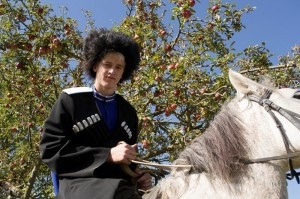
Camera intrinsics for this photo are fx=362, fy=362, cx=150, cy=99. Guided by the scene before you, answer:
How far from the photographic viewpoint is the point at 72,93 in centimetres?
301

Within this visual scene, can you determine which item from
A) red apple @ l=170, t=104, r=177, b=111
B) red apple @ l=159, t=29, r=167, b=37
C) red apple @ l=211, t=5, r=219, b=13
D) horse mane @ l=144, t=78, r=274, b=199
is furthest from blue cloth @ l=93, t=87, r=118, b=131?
red apple @ l=211, t=5, r=219, b=13

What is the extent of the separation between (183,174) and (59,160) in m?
0.92

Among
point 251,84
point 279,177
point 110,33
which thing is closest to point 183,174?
point 279,177

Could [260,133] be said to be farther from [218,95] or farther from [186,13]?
[186,13]

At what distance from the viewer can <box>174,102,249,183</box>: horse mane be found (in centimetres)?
257

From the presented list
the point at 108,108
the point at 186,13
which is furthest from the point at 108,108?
the point at 186,13

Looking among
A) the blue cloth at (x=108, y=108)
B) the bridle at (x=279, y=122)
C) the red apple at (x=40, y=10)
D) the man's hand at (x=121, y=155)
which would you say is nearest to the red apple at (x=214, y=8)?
the red apple at (x=40, y=10)

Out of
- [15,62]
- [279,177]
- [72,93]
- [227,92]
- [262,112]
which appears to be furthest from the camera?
[15,62]

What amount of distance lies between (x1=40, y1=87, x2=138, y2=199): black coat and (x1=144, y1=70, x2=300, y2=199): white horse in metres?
0.40

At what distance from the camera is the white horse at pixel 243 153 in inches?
98.1

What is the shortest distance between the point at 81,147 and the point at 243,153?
1189 mm

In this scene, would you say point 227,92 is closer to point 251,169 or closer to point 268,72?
point 268,72

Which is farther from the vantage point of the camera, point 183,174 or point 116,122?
Result: point 116,122

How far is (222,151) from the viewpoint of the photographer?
2621 millimetres
